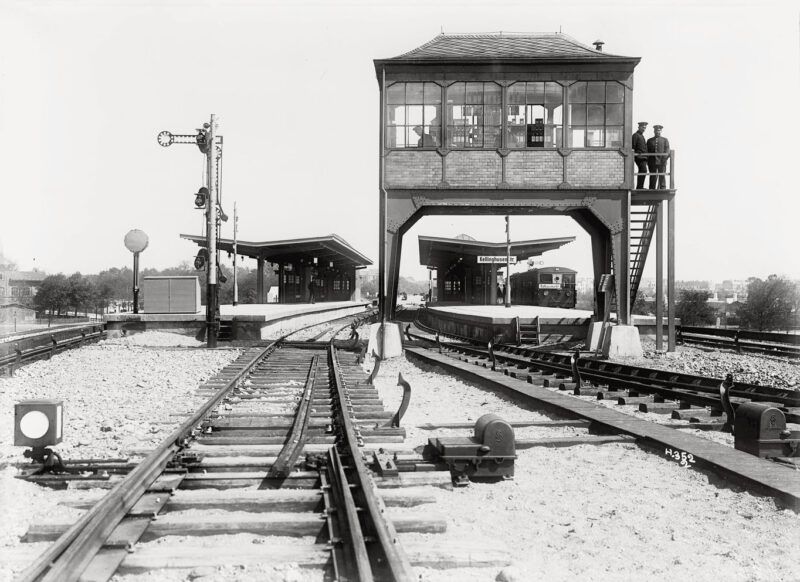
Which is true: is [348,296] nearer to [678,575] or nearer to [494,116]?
[494,116]

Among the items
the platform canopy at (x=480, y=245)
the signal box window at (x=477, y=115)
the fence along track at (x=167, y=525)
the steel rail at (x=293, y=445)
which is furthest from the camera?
the platform canopy at (x=480, y=245)

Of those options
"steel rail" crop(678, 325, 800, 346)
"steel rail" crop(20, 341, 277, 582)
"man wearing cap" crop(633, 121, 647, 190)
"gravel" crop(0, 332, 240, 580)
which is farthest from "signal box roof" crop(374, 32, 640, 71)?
"steel rail" crop(20, 341, 277, 582)

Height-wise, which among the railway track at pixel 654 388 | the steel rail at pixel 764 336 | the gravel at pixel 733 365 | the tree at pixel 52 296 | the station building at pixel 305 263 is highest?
the station building at pixel 305 263

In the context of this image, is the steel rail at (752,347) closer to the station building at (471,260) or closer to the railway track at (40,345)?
the station building at (471,260)

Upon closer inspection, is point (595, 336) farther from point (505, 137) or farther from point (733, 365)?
point (505, 137)

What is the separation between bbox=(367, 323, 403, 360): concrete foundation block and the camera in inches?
625

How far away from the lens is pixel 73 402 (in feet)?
28.0

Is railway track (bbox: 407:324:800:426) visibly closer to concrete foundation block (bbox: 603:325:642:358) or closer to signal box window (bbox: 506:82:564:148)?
concrete foundation block (bbox: 603:325:642:358)

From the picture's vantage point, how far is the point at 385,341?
16.0 meters

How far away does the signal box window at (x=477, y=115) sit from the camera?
1606 cm

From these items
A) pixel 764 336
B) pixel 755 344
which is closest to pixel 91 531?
pixel 755 344

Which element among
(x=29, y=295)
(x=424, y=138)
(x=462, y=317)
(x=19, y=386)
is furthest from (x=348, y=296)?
(x=19, y=386)

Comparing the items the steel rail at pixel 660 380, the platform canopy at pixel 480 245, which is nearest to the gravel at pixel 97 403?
the steel rail at pixel 660 380

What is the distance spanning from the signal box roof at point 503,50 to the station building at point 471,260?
44.3 feet
